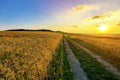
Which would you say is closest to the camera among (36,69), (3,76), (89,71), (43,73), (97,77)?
(3,76)

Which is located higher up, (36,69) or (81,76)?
(36,69)

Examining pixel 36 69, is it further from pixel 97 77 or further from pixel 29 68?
pixel 97 77

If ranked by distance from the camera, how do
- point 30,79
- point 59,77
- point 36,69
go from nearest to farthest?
point 30,79 < point 36,69 < point 59,77

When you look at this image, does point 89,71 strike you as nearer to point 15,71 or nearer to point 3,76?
point 15,71

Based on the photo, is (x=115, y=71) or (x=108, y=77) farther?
(x=115, y=71)

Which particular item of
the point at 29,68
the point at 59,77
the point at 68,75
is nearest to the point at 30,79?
the point at 29,68

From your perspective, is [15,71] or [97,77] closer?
[15,71]

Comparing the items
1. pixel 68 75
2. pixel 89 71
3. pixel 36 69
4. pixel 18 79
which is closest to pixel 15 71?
pixel 18 79

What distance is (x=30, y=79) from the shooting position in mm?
9672

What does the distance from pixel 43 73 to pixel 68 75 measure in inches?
145

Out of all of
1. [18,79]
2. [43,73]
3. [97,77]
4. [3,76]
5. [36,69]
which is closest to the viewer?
[3,76]

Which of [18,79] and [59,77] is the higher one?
[18,79]

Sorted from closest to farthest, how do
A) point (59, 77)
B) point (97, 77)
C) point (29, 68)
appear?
point (29, 68) → point (59, 77) → point (97, 77)

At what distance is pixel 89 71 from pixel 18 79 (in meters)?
9.85
